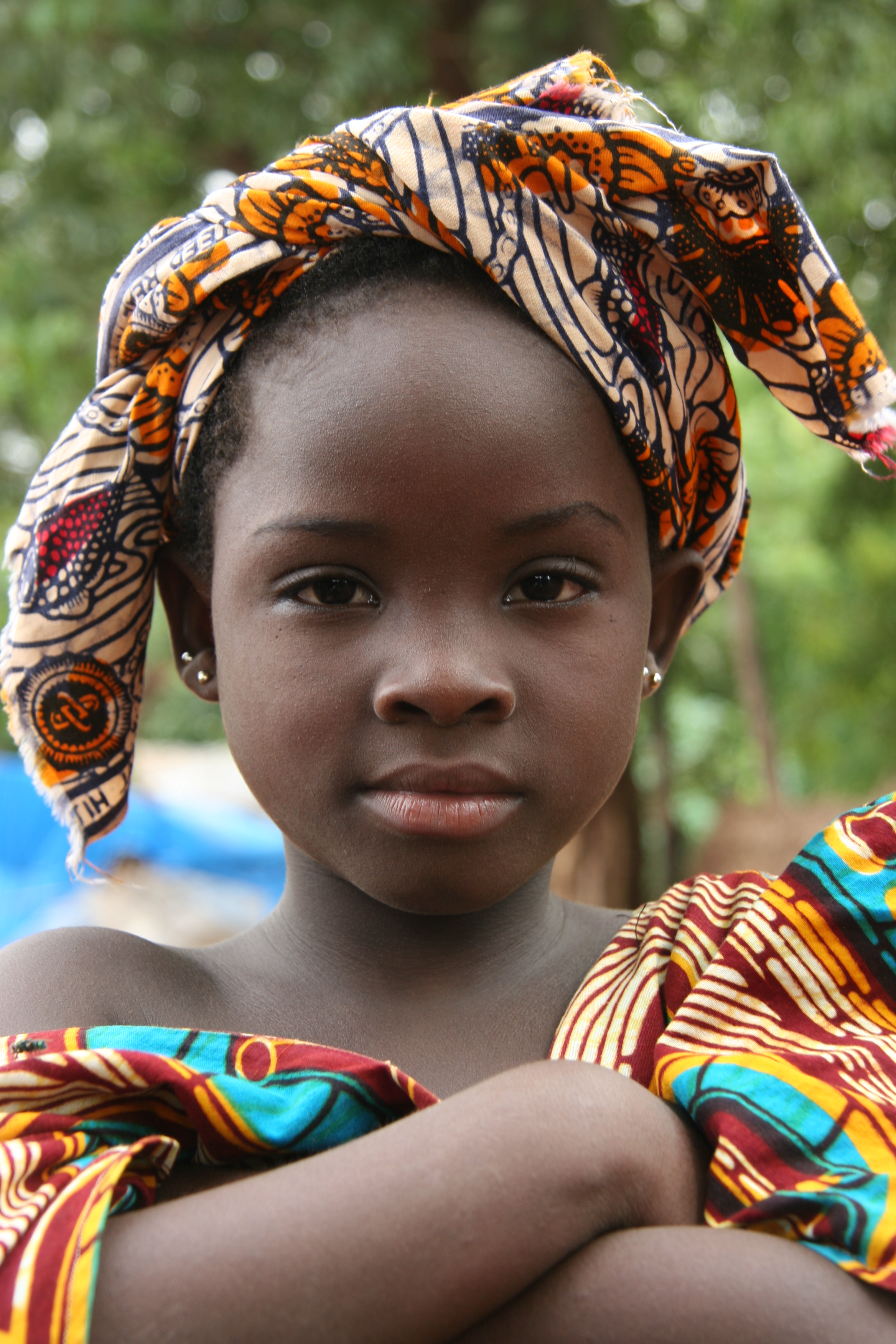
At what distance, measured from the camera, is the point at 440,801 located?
3.82 ft

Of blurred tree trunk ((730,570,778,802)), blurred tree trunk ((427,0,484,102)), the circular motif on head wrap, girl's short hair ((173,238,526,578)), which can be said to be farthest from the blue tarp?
blurred tree trunk ((730,570,778,802))

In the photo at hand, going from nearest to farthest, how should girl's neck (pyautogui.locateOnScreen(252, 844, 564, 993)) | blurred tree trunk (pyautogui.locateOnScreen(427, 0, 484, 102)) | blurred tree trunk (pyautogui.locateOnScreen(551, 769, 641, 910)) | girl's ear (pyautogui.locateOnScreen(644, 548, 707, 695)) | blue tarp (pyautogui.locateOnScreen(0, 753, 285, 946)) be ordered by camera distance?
1. girl's neck (pyautogui.locateOnScreen(252, 844, 564, 993))
2. girl's ear (pyautogui.locateOnScreen(644, 548, 707, 695))
3. blurred tree trunk (pyautogui.locateOnScreen(551, 769, 641, 910))
4. blurred tree trunk (pyautogui.locateOnScreen(427, 0, 484, 102))
5. blue tarp (pyautogui.locateOnScreen(0, 753, 285, 946))

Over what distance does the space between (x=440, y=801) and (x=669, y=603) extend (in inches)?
22.4

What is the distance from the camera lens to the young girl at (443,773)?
2.84ft

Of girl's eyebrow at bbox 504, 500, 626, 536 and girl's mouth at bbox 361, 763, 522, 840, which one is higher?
girl's eyebrow at bbox 504, 500, 626, 536

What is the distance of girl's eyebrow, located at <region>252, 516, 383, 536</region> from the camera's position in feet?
3.85

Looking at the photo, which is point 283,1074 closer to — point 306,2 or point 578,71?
point 578,71

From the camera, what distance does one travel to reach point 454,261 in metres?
1.28

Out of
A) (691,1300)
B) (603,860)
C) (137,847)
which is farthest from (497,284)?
(137,847)

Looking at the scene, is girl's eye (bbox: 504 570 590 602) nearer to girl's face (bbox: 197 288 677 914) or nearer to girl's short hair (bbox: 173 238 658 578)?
girl's face (bbox: 197 288 677 914)

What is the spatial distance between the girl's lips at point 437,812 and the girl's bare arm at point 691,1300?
16.0 inches

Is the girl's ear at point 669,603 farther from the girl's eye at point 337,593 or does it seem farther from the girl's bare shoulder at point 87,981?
the girl's bare shoulder at point 87,981

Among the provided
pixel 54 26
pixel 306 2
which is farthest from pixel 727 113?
pixel 54 26

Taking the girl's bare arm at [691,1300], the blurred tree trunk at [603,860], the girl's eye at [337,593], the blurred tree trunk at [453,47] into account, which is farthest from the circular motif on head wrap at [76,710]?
the blurred tree trunk at [453,47]
